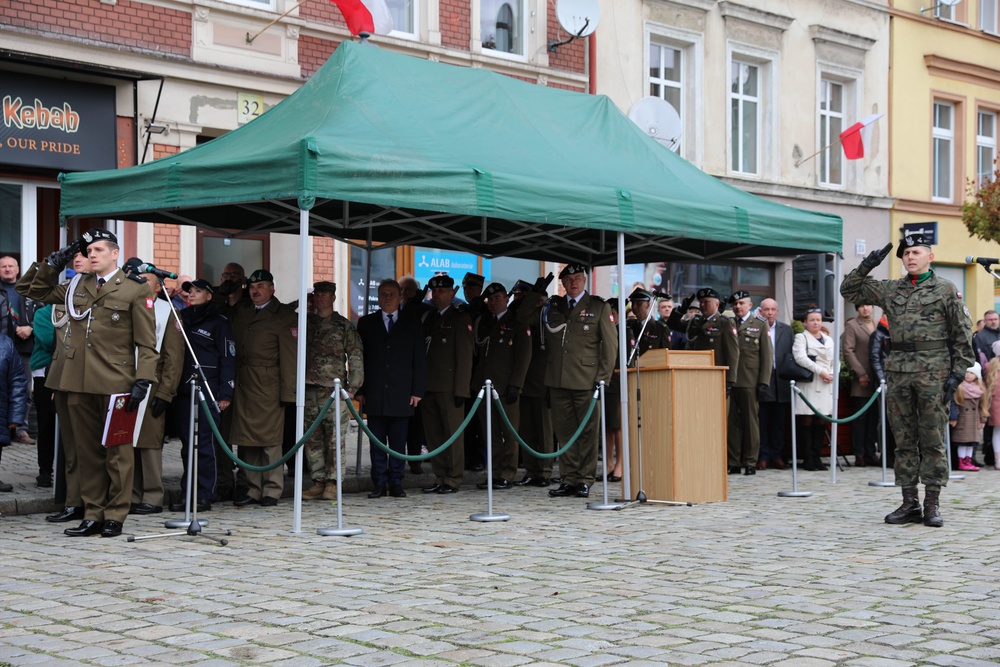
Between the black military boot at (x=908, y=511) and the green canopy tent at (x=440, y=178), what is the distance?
232 cm

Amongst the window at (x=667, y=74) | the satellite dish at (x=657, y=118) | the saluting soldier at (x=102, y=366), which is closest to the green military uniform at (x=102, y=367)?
the saluting soldier at (x=102, y=366)

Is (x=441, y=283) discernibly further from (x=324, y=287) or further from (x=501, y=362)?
(x=324, y=287)

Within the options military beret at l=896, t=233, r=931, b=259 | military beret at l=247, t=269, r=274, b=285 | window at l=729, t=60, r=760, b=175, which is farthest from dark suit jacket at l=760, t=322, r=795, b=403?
window at l=729, t=60, r=760, b=175

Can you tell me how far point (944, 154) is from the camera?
2934cm

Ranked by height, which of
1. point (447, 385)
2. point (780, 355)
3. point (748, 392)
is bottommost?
point (748, 392)

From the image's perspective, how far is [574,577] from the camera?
7.69 metres

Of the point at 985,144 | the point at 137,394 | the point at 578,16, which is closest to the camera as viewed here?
the point at 137,394

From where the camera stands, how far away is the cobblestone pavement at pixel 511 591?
579 cm

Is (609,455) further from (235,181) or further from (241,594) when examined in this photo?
(241,594)

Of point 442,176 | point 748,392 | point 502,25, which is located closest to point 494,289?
point 442,176

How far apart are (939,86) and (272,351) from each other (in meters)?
21.4

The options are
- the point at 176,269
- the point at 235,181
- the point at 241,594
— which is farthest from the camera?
the point at 176,269

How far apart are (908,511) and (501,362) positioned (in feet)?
13.8

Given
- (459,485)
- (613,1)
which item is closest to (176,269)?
(459,485)
